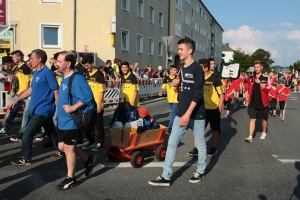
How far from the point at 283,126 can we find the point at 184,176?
6.90 metres

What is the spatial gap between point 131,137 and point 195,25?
49.4 m

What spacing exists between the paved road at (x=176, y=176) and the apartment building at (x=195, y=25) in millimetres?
30750

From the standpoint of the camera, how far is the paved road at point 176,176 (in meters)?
4.53

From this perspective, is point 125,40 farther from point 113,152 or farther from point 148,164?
point 148,164

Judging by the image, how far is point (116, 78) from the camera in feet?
53.7

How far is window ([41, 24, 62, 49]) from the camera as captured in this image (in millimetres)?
22375

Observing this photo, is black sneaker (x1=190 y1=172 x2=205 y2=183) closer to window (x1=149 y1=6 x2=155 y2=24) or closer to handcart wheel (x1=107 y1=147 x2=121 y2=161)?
handcart wheel (x1=107 y1=147 x2=121 y2=161)

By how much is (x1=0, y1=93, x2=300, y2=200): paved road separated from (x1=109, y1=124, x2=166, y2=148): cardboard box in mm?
351

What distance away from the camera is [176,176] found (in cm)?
534

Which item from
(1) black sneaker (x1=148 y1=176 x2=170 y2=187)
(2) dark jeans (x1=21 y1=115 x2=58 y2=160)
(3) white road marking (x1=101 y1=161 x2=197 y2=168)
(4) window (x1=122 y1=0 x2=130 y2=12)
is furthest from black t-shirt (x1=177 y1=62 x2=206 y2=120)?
(4) window (x1=122 y1=0 x2=130 y2=12)

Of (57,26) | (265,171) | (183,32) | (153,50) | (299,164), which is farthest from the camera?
(183,32)

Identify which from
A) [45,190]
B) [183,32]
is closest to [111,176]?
[45,190]

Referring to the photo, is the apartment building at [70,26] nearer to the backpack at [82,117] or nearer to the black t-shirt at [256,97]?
the black t-shirt at [256,97]

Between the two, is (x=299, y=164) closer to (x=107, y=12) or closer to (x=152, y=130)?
(x=152, y=130)
